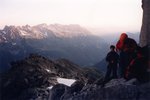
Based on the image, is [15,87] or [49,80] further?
[15,87]

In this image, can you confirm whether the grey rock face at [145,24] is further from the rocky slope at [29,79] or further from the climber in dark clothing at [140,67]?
the rocky slope at [29,79]

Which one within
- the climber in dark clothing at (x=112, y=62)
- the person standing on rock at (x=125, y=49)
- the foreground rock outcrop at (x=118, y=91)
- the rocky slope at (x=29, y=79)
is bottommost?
the rocky slope at (x=29, y=79)

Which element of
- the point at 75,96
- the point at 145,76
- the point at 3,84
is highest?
the point at 145,76

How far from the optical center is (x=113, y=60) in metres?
25.2

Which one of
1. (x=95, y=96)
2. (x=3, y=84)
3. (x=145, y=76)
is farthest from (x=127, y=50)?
(x=3, y=84)

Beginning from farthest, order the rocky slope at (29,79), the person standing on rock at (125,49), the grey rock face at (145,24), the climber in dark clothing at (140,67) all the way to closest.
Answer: the rocky slope at (29,79) < the grey rock face at (145,24) < the person standing on rock at (125,49) < the climber in dark clothing at (140,67)

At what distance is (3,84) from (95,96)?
1256 inches

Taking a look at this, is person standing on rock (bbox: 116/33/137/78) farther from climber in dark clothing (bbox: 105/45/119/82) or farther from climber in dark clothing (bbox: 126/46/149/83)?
climber in dark clothing (bbox: 105/45/119/82)

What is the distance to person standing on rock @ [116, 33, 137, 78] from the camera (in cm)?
2289

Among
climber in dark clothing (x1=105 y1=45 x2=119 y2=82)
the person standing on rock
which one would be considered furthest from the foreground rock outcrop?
the person standing on rock

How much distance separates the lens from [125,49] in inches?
914

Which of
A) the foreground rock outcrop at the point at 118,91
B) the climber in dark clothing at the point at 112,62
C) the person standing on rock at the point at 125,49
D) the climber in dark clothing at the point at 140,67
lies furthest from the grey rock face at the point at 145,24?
the climber in dark clothing at the point at 140,67

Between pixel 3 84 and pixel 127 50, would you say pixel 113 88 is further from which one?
pixel 3 84

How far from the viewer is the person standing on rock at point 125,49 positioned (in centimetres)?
2289
